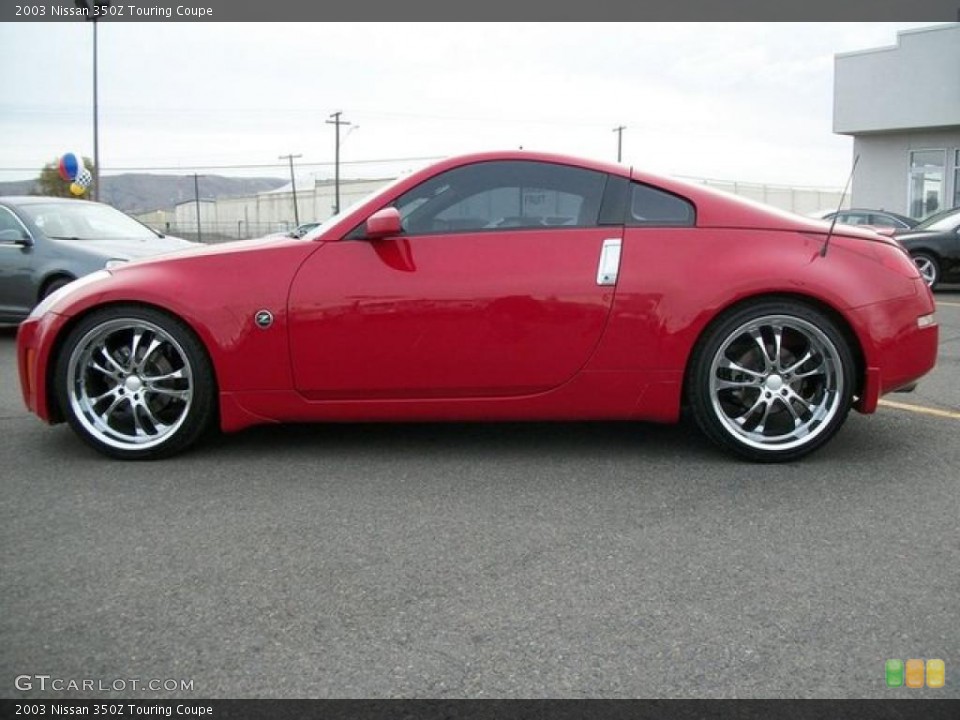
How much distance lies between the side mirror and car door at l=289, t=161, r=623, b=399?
3.2 inches

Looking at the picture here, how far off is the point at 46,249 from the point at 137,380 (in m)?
4.92

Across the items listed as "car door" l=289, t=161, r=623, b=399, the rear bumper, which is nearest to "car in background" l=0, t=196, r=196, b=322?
"car door" l=289, t=161, r=623, b=399

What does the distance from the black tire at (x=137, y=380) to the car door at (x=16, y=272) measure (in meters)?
4.65

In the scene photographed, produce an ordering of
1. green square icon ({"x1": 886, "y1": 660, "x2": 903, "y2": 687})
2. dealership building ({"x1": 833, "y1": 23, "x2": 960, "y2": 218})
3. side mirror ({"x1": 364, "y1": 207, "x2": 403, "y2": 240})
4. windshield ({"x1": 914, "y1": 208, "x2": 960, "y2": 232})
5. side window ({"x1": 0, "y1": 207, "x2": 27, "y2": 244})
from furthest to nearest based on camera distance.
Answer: dealership building ({"x1": 833, "y1": 23, "x2": 960, "y2": 218}) → windshield ({"x1": 914, "y1": 208, "x2": 960, "y2": 232}) → side window ({"x1": 0, "y1": 207, "x2": 27, "y2": 244}) → side mirror ({"x1": 364, "y1": 207, "x2": 403, "y2": 240}) → green square icon ({"x1": 886, "y1": 660, "x2": 903, "y2": 687})

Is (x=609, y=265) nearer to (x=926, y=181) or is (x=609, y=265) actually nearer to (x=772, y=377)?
(x=772, y=377)

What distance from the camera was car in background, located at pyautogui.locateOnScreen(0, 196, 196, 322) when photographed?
316 inches

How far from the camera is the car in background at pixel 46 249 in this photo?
8.02 m

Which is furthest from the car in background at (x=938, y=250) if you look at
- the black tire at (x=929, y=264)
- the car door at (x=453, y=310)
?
the car door at (x=453, y=310)

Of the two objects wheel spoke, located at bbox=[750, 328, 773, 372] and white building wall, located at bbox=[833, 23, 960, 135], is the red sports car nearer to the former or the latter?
wheel spoke, located at bbox=[750, 328, 773, 372]

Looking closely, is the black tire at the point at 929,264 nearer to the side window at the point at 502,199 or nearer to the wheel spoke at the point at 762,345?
the wheel spoke at the point at 762,345

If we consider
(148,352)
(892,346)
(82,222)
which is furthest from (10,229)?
(892,346)

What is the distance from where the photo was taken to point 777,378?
3.87 m
